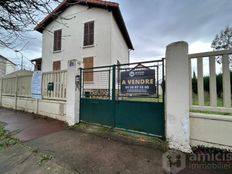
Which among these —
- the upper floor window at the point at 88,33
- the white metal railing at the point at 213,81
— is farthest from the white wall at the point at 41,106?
the upper floor window at the point at 88,33

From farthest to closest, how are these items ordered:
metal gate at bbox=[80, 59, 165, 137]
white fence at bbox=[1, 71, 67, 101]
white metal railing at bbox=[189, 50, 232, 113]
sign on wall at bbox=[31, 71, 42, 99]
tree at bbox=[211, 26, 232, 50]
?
tree at bbox=[211, 26, 232, 50]
sign on wall at bbox=[31, 71, 42, 99]
white fence at bbox=[1, 71, 67, 101]
metal gate at bbox=[80, 59, 165, 137]
white metal railing at bbox=[189, 50, 232, 113]

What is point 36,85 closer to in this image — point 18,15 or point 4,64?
point 4,64

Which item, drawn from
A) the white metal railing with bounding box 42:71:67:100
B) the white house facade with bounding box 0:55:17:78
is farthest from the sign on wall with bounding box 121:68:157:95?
the white house facade with bounding box 0:55:17:78

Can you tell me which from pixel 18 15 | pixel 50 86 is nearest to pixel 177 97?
pixel 18 15

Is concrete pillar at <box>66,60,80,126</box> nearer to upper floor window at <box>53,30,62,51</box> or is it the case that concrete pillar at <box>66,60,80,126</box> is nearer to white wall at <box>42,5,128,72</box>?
white wall at <box>42,5,128,72</box>

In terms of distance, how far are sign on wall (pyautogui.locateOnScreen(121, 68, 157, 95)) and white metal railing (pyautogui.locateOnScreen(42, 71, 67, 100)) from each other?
121 inches

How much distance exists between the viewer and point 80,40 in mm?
12562

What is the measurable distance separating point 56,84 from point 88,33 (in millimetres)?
6970

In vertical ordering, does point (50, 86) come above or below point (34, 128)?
above

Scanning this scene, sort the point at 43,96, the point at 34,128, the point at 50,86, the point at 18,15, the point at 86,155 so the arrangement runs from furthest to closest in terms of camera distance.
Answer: the point at 43,96 → the point at 50,86 → the point at 34,128 → the point at 86,155 → the point at 18,15

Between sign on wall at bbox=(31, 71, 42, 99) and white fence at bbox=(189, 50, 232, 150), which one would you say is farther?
sign on wall at bbox=(31, 71, 42, 99)

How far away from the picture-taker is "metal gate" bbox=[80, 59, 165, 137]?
4000 millimetres

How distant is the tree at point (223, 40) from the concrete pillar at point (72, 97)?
26851mm

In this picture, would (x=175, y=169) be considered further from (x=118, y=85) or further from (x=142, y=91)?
(x=118, y=85)
